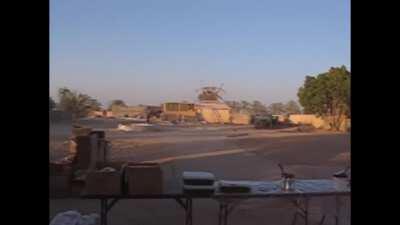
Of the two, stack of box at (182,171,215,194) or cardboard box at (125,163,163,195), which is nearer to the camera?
cardboard box at (125,163,163,195)

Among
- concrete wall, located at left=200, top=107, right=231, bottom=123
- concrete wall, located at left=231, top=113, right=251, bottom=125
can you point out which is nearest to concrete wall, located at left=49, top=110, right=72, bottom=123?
concrete wall, located at left=200, top=107, right=231, bottom=123

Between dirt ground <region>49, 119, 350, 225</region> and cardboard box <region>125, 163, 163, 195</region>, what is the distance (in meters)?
0.21

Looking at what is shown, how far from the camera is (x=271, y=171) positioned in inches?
318

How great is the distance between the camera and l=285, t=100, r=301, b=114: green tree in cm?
1389

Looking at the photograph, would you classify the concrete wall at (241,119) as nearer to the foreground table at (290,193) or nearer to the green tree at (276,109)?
the green tree at (276,109)

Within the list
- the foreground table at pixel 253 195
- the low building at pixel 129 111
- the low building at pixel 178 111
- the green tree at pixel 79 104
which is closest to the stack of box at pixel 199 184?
the foreground table at pixel 253 195

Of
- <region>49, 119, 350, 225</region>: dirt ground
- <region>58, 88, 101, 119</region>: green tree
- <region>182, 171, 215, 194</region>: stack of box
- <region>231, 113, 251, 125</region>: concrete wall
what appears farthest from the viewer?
<region>231, 113, 251, 125</region>: concrete wall

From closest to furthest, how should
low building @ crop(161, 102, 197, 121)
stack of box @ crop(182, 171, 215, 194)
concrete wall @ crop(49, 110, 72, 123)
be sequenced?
1. concrete wall @ crop(49, 110, 72, 123)
2. stack of box @ crop(182, 171, 215, 194)
3. low building @ crop(161, 102, 197, 121)

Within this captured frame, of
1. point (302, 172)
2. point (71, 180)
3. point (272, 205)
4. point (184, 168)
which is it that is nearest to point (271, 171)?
point (302, 172)

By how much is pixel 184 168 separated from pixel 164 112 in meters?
6.35

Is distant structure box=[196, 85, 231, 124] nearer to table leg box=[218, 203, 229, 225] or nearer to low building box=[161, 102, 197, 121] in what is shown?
low building box=[161, 102, 197, 121]

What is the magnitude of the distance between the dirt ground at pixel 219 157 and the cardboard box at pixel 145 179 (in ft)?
0.70

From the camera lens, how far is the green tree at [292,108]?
1389 centimetres
